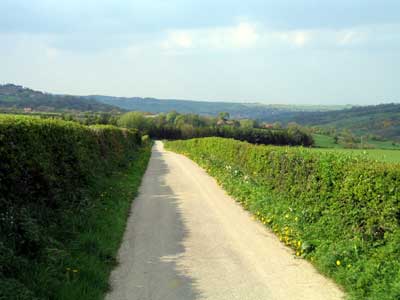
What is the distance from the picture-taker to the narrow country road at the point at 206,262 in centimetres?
609

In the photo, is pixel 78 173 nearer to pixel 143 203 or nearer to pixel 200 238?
pixel 143 203

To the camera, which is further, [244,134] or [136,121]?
[136,121]

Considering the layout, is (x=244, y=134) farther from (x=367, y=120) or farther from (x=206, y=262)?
(x=206, y=262)

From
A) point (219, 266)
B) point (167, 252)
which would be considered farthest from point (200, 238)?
point (219, 266)

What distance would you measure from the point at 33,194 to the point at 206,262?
12.1 ft

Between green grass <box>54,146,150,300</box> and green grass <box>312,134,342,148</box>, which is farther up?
green grass <box>54,146,150,300</box>

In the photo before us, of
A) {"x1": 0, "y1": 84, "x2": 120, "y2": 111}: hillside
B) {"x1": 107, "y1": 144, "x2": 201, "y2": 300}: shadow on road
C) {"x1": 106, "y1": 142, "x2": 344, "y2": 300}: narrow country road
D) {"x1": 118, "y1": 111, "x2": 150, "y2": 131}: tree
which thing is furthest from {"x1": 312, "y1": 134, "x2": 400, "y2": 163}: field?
{"x1": 0, "y1": 84, "x2": 120, "y2": 111}: hillside

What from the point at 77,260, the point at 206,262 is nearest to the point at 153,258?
the point at 206,262

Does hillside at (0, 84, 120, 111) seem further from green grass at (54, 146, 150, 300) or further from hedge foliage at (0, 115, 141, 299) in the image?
green grass at (54, 146, 150, 300)

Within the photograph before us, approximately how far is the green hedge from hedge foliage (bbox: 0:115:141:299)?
4658 mm

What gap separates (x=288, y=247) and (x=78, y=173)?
22.2ft

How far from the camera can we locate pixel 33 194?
8055 millimetres

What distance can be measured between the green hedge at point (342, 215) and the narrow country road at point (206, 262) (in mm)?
395

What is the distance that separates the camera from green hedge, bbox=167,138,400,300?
634 cm
